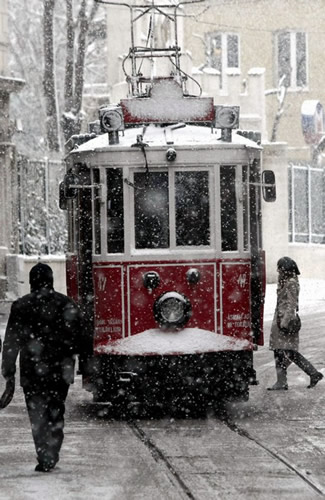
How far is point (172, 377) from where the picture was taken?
14.0 meters

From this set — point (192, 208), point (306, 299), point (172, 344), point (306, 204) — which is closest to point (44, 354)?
point (172, 344)

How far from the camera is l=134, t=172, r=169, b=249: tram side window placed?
47.1ft

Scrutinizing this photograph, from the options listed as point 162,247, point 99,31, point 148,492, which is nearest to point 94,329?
point 162,247

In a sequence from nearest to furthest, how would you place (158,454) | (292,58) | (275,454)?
(275,454), (158,454), (292,58)

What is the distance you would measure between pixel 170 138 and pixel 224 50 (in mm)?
32042

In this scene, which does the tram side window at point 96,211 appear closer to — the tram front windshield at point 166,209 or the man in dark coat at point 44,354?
the tram front windshield at point 166,209

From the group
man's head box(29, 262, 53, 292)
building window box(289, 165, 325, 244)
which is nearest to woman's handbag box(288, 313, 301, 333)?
man's head box(29, 262, 53, 292)

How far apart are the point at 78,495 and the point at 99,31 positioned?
37712mm

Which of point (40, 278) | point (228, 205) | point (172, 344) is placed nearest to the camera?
point (40, 278)

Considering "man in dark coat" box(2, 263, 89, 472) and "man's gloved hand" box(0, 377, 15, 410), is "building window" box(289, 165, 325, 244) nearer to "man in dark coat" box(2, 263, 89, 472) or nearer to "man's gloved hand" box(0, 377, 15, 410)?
"man in dark coat" box(2, 263, 89, 472)

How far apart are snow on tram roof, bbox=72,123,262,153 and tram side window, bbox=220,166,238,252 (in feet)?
1.00

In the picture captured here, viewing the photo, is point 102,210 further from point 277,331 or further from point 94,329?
point 277,331

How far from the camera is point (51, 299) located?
1102cm

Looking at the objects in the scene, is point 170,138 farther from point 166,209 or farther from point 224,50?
point 224,50
